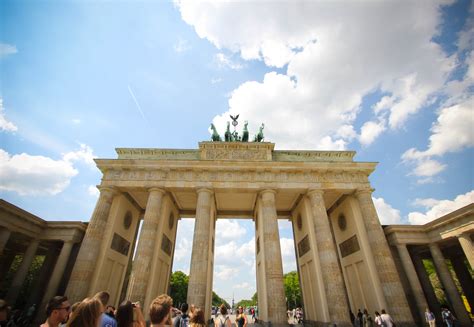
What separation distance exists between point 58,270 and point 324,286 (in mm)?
20231

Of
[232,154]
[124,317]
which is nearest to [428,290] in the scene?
[232,154]

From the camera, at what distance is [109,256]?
61.8ft

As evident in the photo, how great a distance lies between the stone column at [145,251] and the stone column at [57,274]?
18.8 ft

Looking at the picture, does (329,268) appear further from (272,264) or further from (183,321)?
(183,321)

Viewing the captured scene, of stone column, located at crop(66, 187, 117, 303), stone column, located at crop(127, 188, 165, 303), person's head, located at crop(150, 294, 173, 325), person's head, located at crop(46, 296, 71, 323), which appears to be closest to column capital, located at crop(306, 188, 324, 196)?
stone column, located at crop(127, 188, 165, 303)

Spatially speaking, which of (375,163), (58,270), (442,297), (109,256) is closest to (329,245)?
(375,163)

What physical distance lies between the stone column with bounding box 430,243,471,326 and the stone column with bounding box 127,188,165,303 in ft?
74.6

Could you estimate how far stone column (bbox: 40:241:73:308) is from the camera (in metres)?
16.3

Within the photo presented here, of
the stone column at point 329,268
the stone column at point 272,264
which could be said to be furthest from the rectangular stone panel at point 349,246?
the stone column at point 272,264

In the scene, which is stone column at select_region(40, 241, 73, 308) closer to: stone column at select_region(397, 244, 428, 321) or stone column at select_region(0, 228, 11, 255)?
stone column at select_region(0, 228, 11, 255)

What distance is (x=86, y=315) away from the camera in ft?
9.86

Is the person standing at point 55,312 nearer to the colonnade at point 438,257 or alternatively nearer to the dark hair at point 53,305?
the dark hair at point 53,305

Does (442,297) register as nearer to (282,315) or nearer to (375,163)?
(375,163)

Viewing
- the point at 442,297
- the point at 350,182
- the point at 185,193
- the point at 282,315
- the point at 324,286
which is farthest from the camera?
the point at 442,297
